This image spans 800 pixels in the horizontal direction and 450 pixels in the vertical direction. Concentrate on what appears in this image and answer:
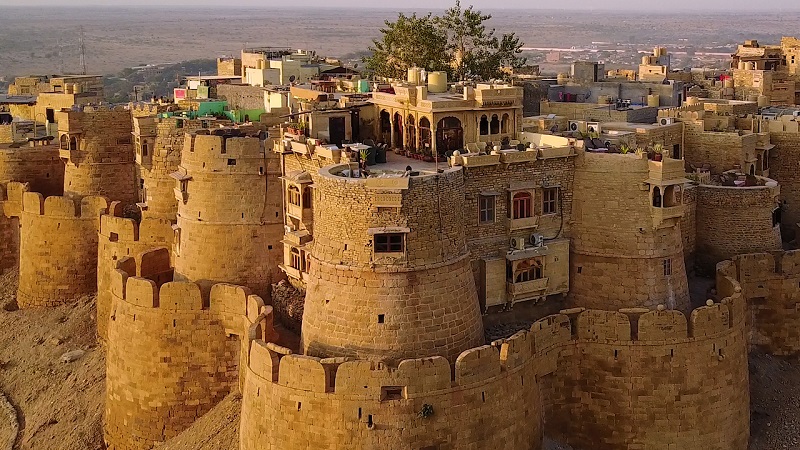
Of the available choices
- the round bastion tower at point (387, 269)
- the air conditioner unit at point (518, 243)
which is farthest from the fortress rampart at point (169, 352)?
the air conditioner unit at point (518, 243)

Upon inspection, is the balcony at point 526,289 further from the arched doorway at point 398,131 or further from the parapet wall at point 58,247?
the parapet wall at point 58,247

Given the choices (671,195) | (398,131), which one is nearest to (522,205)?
(671,195)

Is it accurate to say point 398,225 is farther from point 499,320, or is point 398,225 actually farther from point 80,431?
point 80,431

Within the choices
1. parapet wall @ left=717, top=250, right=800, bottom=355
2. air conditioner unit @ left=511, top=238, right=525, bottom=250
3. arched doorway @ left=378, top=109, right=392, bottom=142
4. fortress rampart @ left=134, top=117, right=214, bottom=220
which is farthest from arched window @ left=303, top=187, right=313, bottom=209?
parapet wall @ left=717, top=250, right=800, bottom=355

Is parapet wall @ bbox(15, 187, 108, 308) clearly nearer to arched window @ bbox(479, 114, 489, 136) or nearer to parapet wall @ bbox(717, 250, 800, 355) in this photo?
arched window @ bbox(479, 114, 489, 136)

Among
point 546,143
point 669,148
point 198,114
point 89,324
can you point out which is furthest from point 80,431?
point 669,148
